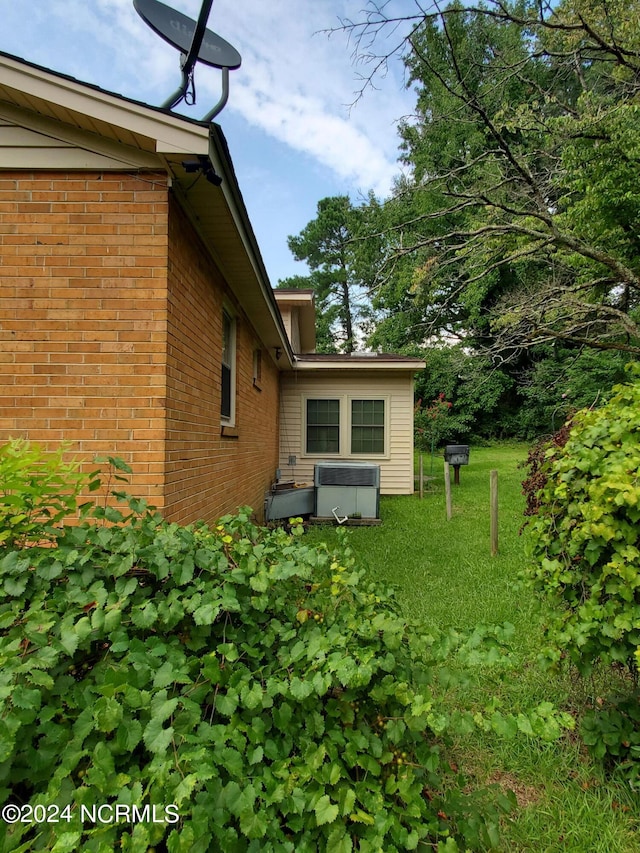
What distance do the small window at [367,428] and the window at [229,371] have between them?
196 inches

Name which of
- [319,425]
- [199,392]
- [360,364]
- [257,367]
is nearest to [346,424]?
[319,425]

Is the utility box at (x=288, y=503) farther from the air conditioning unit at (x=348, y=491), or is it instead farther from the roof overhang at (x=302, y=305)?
the roof overhang at (x=302, y=305)

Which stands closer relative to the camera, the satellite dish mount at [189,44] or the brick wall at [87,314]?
the brick wall at [87,314]

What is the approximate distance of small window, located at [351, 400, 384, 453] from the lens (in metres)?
9.93

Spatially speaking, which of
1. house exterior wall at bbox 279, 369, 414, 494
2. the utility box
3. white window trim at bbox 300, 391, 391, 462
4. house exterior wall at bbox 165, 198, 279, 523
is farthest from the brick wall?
white window trim at bbox 300, 391, 391, 462

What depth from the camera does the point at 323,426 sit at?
10016 millimetres

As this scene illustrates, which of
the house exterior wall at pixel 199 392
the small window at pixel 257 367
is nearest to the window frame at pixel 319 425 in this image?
the small window at pixel 257 367

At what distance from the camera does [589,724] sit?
1.92m

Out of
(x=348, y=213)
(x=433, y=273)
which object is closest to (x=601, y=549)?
(x=433, y=273)

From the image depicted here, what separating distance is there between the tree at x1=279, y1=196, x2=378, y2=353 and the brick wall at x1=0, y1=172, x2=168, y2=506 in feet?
79.8

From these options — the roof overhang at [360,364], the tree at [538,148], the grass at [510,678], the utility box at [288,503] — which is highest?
the tree at [538,148]

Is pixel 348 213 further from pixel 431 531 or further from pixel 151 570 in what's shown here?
pixel 151 570

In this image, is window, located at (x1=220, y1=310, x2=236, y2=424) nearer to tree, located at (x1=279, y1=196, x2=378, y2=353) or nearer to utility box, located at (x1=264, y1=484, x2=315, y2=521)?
utility box, located at (x1=264, y1=484, x2=315, y2=521)

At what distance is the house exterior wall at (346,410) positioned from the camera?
987cm
